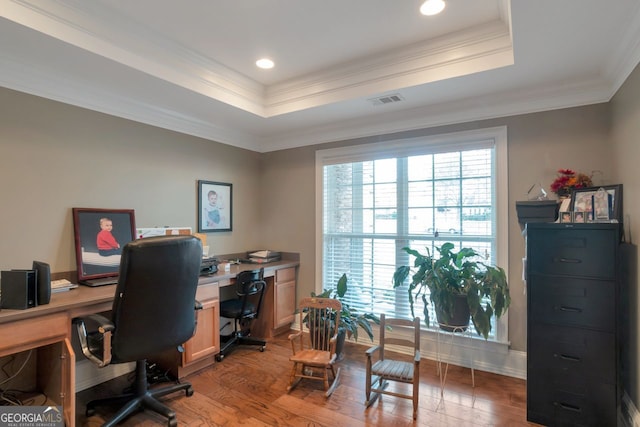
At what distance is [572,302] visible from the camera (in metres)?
2.15

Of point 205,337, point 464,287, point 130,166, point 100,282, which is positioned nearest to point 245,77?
point 130,166

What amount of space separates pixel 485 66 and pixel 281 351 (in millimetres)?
3186

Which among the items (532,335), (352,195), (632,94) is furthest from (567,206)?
(352,195)

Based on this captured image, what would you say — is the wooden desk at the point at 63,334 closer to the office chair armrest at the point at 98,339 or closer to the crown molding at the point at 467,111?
the office chair armrest at the point at 98,339

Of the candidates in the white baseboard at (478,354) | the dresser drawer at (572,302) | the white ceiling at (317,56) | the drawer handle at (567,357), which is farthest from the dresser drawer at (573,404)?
the white ceiling at (317,56)

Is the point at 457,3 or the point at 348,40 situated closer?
the point at 457,3

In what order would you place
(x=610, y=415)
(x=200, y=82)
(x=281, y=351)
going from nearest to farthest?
(x=610, y=415) < (x=200, y=82) < (x=281, y=351)

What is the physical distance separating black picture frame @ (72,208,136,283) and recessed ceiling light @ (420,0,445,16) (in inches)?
114

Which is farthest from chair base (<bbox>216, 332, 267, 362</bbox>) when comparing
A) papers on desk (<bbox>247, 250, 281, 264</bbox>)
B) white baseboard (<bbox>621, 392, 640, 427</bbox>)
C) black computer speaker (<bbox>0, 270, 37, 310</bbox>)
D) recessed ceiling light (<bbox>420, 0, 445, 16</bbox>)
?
recessed ceiling light (<bbox>420, 0, 445, 16</bbox>)

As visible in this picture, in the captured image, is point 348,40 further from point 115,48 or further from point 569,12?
point 115,48

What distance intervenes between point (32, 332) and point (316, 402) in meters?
1.90

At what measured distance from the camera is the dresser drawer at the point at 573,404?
2.05 metres

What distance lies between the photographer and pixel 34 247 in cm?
244

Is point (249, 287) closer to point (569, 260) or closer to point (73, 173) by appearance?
point (73, 173)
